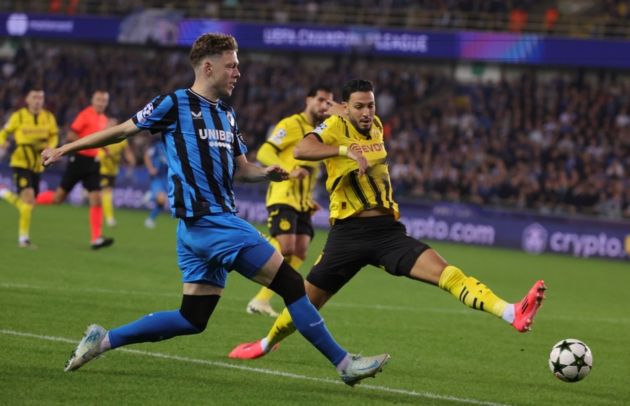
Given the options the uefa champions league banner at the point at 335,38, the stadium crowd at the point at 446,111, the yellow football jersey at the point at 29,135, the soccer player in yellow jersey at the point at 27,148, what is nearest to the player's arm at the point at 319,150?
the soccer player in yellow jersey at the point at 27,148

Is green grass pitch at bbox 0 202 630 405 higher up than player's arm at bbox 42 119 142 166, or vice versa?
player's arm at bbox 42 119 142 166

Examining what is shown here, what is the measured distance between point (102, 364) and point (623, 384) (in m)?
4.21

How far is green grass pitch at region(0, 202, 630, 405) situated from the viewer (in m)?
7.55

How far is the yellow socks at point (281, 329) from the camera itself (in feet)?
27.5

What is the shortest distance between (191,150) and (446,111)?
2661 centimetres

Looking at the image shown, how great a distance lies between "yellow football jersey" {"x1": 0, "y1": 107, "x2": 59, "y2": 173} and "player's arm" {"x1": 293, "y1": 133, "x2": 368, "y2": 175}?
32.9 feet

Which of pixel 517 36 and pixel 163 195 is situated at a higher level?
pixel 517 36

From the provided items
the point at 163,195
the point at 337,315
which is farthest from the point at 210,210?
the point at 163,195

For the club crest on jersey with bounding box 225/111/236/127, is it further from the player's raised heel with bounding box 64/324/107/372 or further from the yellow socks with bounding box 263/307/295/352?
the player's raised heel with bounding box 64/324/107/372

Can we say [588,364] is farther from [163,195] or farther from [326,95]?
[163,195]

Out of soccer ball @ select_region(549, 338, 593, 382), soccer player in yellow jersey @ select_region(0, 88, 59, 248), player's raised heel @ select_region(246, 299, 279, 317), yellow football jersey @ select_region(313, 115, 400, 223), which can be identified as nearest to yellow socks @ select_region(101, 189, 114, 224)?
soccer player in yellow jersey @ select_region(0, 88, 59, 248)

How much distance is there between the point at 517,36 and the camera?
3192 centimetres

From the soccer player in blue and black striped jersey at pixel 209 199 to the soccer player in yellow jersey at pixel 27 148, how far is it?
1040cm

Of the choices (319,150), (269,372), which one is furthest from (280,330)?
(319,150)
